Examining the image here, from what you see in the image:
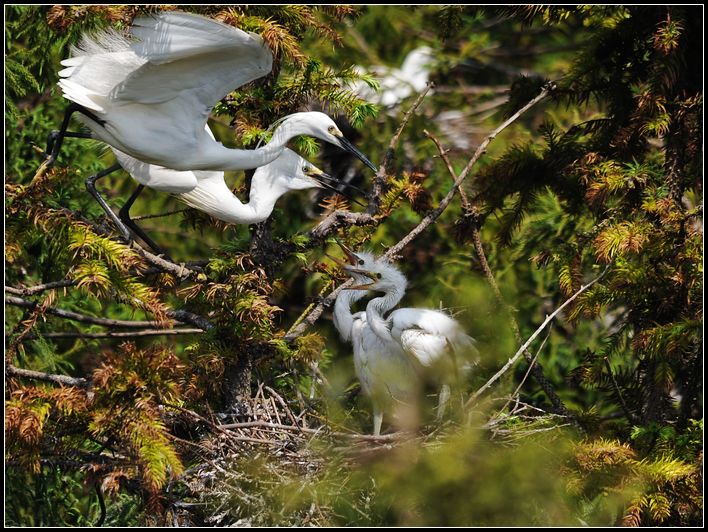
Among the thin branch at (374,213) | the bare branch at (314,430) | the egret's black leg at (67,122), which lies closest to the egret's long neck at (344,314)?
the thin branch at (374,213)

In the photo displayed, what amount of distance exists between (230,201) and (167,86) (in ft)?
1.64

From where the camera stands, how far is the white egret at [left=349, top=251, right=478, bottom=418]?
9.12 ft

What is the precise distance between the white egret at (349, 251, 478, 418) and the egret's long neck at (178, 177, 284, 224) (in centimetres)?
42

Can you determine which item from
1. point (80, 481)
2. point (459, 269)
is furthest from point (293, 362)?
point (80, 481)

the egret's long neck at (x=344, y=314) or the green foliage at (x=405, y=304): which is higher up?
the green foliage at (x=405, y=304)

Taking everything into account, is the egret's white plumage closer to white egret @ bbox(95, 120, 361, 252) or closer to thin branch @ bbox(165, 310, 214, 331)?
white egret @ bbox(95, 120, 361, 252)

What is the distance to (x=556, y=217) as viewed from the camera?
424 cm

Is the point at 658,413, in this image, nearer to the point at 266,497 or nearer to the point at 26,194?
the point at 266,497

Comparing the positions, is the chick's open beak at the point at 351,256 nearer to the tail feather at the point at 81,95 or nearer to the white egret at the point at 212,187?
the white egret at the point at 212,187

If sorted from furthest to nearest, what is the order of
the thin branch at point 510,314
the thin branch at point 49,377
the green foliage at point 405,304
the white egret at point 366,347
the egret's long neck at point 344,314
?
1. the egret's long neck at point 344,314
2. the white egret at point 366,347
3. the thin branch at point 510,314
4. the thin branch at point 49,377
5. the green foliage at point 405,304

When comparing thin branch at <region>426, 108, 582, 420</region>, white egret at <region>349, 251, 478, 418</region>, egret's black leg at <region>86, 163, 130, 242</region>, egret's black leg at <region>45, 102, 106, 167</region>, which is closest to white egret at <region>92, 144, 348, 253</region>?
egret's black leg at <region>86, 163, 130, 242</region>

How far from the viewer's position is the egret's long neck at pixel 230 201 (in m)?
3.57

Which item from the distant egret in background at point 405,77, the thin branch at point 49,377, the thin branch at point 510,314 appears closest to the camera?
the thin branch at point 49,377

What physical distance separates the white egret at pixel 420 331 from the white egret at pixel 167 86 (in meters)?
0.63
